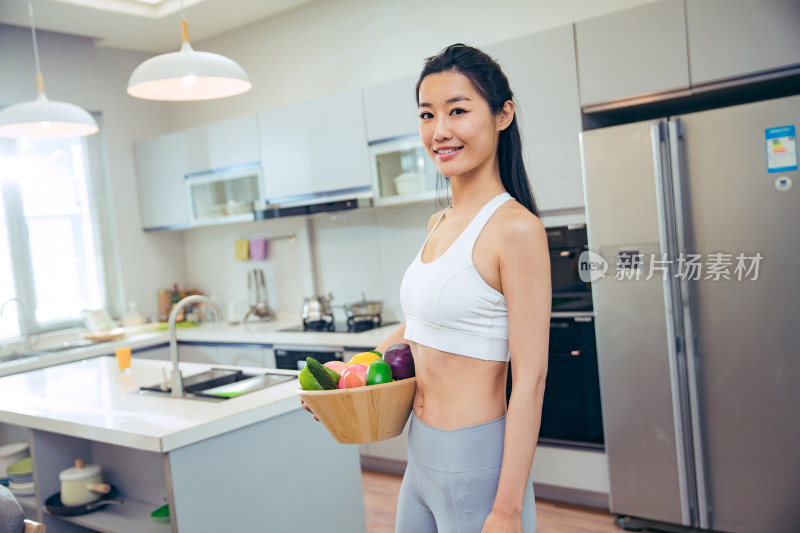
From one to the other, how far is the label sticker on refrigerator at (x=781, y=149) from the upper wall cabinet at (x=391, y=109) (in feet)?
5.47

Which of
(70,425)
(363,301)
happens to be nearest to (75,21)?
(363,301)

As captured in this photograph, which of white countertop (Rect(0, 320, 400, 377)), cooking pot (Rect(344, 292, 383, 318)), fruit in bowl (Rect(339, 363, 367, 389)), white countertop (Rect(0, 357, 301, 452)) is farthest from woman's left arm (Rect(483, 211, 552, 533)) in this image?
cooking pot (Rect(344, 292, 383, 318))

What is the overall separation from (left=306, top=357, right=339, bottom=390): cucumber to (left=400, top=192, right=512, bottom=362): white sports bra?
8.5 inches

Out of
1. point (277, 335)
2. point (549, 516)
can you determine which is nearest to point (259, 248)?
point (277, 335)

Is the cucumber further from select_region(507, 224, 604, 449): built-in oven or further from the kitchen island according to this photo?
select_region(507, 224, 604, 449): built-in oven

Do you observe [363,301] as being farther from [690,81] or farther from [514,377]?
[514,377]

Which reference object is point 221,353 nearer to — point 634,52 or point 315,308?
point 315,308

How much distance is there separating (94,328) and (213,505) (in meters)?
3.06

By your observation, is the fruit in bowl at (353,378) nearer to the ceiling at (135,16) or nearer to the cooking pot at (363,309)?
the cooking pot at (363,309)

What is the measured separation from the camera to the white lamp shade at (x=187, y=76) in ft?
7.73

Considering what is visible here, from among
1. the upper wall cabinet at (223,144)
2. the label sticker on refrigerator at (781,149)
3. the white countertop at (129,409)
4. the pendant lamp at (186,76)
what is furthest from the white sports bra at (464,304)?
the upper wall cabinet at (223,144)

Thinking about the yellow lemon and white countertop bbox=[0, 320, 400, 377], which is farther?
white countertop bbox=[0, 320, 400, 377]

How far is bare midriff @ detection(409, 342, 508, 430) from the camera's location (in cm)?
117

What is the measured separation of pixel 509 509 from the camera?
108 cm
